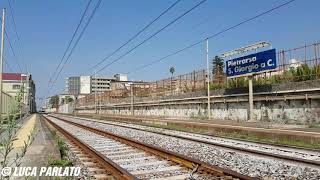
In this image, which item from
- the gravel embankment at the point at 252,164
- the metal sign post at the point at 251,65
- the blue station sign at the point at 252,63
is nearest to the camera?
the gravel embankment at the point at 252,164

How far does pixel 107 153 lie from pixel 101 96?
8664 cm

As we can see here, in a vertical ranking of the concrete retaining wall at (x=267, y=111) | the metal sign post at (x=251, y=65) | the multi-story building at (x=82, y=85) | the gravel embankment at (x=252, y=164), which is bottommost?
the gravel embankment at (x=252, y=164)

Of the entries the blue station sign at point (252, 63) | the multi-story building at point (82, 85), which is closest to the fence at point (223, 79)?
the blue station sign at point (252, 63)

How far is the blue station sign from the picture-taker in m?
27.6

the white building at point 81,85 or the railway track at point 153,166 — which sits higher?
the white building at point 81,85

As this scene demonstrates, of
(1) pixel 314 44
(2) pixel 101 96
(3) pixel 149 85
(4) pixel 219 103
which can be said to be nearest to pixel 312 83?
(1) pixel 314 44

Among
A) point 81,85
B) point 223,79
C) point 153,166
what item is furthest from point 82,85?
point 153,166

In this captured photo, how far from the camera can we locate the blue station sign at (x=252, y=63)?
90.5 ft

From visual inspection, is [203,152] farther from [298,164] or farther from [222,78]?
[222,78]

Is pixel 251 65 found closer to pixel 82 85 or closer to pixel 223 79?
pixel 223 79

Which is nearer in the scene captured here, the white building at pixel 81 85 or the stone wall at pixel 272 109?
the stone wall at pixel 272 109

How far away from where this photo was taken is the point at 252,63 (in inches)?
1161

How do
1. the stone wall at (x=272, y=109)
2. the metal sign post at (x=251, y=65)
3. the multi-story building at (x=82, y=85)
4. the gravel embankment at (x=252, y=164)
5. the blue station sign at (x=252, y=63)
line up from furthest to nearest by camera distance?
the multi-story building at (x=82, y=85) → the blue station sign at (x=252, y=63) → the metal sign post at (x=251, y=65) → the stone wall at (x=272, y=109) → the gravel embankment at (x=252, y=164)

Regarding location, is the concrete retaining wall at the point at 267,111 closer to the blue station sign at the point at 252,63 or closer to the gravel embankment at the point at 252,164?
the blue station sign at the point at 252,63
